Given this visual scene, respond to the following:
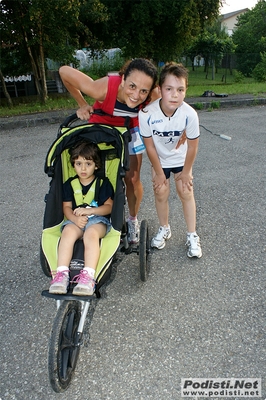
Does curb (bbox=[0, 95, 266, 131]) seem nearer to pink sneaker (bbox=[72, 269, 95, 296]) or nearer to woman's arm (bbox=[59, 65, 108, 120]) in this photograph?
woman's arm (bbox=[59, 65, 108, 120])

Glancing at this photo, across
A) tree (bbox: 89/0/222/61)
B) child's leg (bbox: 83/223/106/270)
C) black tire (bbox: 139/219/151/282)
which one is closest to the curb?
tree (bbox: 89/0/222/61)

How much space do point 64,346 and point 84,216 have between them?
92cm

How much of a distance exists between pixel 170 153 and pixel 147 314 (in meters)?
→ 1.35

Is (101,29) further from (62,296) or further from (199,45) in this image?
(199,45)

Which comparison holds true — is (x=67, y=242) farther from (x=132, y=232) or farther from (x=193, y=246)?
(x=193, y=246)

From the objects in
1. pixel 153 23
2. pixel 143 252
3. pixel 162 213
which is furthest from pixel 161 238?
pixel 153 23

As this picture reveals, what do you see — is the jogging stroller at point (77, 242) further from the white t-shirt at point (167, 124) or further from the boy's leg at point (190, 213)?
the boy's leg at point (190, 213)

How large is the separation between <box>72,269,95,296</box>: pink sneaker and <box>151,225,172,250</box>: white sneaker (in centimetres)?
132

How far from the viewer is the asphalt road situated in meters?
2.10

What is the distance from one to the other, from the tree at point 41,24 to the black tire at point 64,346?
28.1 feet

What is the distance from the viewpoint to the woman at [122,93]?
2.61 metres

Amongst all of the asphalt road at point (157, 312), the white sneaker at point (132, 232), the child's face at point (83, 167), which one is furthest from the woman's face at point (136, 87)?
the asphalt road at point (157, 312)

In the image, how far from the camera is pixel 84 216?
2.58 m

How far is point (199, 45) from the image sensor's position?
2866 centimetres
